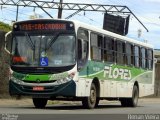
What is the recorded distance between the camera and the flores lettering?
2432 centimetres

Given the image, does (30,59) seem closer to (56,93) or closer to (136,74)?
(56,93)

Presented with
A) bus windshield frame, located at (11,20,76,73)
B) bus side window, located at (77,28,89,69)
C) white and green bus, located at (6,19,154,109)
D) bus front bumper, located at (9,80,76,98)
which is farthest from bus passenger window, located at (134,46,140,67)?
bus front bumper, located at (9,80,76,98)

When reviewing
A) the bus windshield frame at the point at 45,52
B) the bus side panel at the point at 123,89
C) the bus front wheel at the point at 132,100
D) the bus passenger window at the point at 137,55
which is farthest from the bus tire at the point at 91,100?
the bus passenger window at the point at 137,55

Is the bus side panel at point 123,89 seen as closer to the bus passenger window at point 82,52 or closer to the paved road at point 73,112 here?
the paved road at point 73,112

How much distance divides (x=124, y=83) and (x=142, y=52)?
357 cm

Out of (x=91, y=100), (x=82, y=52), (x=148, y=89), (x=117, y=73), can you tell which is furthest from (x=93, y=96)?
(x=148, y=89)

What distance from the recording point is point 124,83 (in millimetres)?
26547

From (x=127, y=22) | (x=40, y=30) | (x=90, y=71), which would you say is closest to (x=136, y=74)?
(x=90, y=71)

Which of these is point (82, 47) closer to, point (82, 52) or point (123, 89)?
point (82, 52)

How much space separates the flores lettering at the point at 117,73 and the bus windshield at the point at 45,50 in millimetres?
3466

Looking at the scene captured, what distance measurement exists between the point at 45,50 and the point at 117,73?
5.51 m

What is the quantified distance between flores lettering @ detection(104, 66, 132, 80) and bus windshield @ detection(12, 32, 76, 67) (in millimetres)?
3466

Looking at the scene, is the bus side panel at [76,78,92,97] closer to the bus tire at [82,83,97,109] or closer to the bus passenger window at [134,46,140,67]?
the bus tire at [82,83,97,109]

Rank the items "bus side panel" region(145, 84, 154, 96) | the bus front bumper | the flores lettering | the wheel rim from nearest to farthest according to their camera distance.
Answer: the bus front bumper, the wheel rim, the flores lettering, "bus side panel" region(145, 84, 154, 96)
